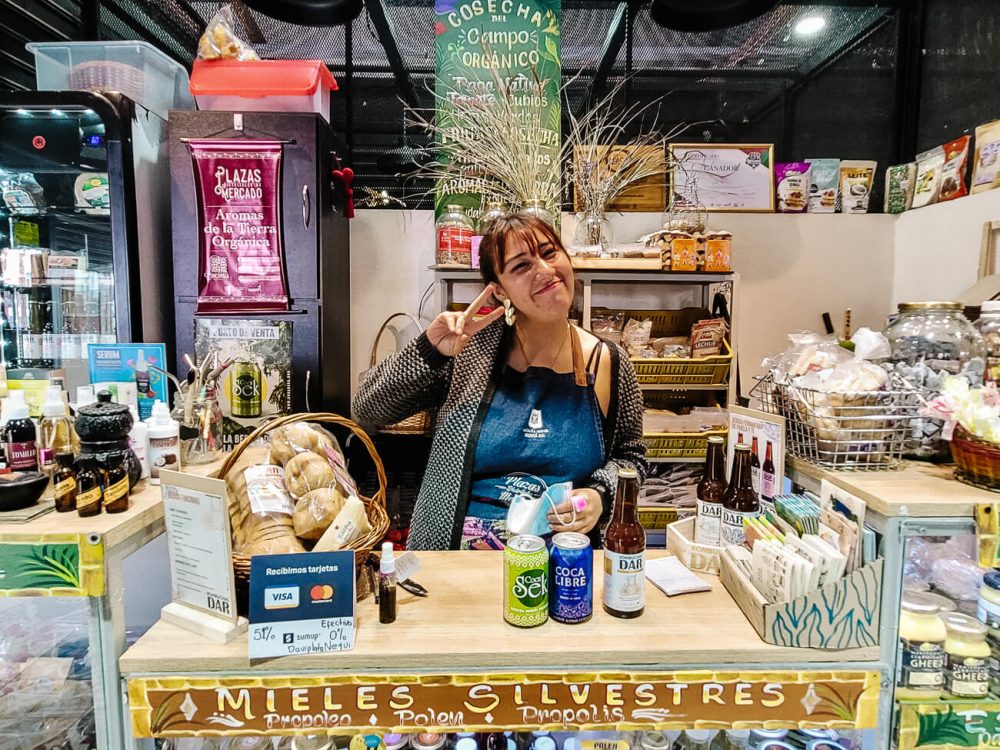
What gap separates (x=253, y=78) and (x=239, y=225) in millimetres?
627

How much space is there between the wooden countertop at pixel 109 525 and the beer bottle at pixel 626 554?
904 mm

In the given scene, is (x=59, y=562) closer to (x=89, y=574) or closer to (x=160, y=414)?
(x=89, y=574)

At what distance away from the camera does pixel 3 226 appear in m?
2.62

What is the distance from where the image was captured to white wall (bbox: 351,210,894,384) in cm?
348

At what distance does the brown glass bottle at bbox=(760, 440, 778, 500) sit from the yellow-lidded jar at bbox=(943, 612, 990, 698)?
403 millimetres

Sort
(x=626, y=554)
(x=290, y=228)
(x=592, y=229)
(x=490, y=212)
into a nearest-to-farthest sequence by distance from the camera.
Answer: (x=626, y=554) → (x=290, y=228) → (x=490, y=212) → (x=592, y=229)

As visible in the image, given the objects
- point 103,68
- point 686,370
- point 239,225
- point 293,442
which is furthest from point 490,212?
point 293,442

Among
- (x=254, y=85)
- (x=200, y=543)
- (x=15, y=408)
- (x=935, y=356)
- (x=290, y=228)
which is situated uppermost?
(x=254, y=85)

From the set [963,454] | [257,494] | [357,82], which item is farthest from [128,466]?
[357,82]

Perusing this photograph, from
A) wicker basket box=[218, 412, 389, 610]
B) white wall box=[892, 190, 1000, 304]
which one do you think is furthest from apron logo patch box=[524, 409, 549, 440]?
white wall box=[892, 190, 1000, 304]

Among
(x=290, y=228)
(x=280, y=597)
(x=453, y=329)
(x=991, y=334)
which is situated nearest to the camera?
(x=280, y=597)

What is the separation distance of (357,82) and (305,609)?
384 cm

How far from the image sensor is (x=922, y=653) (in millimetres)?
1146

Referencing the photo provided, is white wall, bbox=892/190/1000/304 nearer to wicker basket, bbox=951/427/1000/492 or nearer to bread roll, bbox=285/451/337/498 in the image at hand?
wicker basket, bbox=951/427/1000/492
